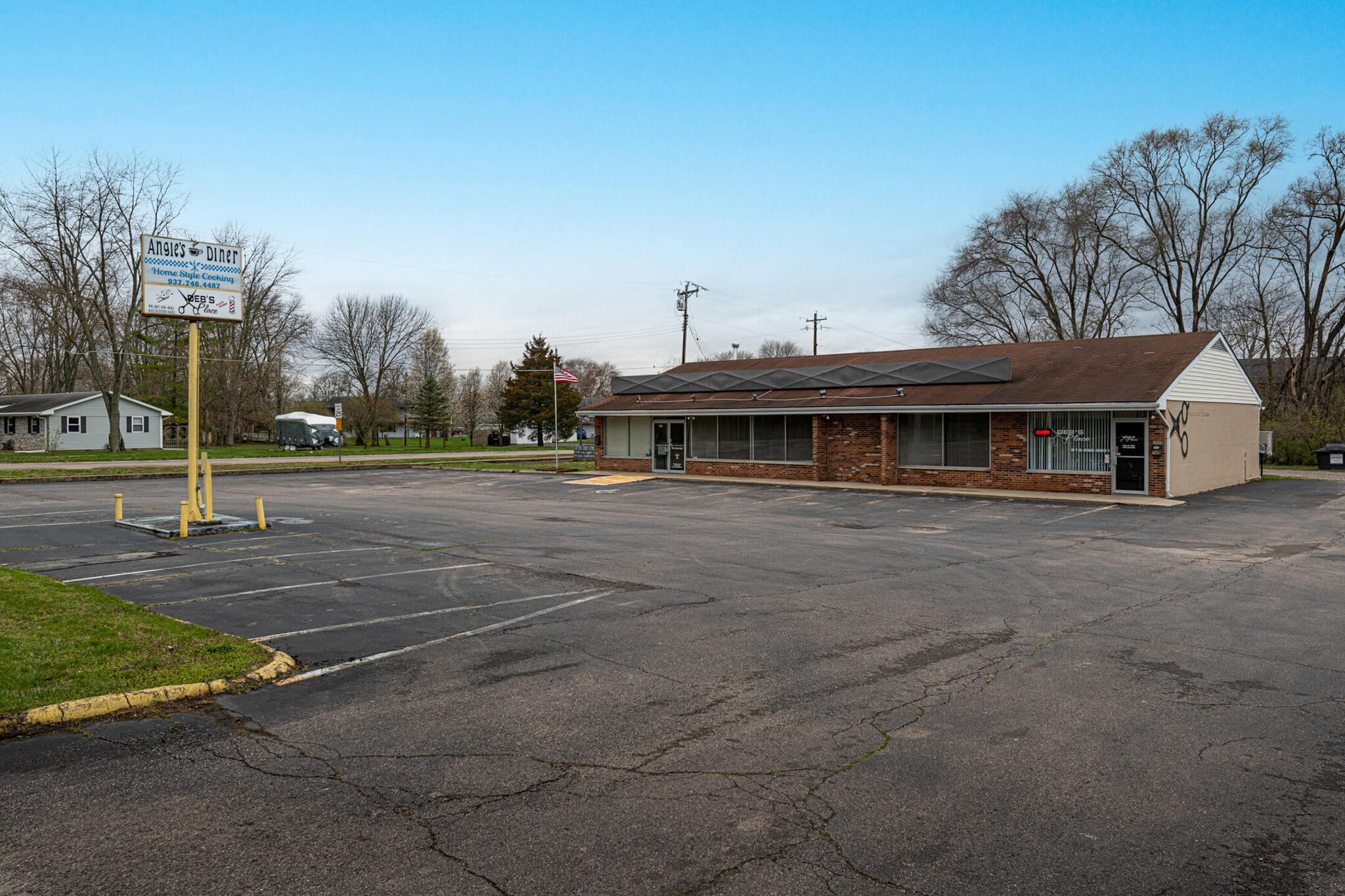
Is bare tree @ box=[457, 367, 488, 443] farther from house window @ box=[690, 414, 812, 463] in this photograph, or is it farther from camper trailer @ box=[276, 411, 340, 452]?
house window @ box=[690, 414, 812, 463]

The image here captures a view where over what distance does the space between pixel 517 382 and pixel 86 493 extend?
46022 mm

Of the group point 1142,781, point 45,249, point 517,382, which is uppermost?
point 45,249

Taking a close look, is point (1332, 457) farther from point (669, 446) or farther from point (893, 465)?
point (669, 446)

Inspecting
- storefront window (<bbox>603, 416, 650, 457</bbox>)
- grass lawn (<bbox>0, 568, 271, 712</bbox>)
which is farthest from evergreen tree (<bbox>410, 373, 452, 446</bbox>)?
grass lawn (<bbox>0, 568, 271, 712</bbox>)

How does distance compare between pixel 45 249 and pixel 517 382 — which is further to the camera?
pixel 517 382

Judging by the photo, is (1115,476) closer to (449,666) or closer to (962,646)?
(962,646)

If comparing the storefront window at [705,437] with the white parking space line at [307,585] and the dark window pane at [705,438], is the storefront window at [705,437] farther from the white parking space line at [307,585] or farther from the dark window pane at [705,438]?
the white parking space line at [307,585]

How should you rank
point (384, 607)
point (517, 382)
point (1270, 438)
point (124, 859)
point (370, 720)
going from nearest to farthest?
point (124, 859)
point (370, 720)
point (384, 607)
point (1270, 438)
point (517, 382)

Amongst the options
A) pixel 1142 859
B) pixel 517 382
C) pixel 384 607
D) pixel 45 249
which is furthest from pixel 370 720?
pixel 517 382

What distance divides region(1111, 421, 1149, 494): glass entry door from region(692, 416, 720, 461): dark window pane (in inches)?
528

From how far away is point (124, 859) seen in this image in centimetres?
360

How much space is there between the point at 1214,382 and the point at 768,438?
1388 cm

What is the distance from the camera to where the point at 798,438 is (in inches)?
1148

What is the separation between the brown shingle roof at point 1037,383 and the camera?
2308 centimetres
